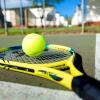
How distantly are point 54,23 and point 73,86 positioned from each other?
28.4 ft

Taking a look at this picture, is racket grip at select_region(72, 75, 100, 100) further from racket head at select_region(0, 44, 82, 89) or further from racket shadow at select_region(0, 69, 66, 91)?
racket shadow at select_region(0, 69, 66, 91)

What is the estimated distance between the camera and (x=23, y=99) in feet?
3.36

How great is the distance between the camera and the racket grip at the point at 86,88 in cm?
78

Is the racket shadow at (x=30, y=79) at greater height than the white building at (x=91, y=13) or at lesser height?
lesser

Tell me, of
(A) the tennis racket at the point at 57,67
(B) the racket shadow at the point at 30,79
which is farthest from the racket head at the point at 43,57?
(B) the racket shadow at the point at 30,79

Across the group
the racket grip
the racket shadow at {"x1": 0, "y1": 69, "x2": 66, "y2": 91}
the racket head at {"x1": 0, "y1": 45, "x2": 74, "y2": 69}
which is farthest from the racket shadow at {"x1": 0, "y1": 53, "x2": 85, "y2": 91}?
the racket grip

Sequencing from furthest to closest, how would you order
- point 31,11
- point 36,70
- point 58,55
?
1. point 31,11
2. point 58,55
3. point 36,70

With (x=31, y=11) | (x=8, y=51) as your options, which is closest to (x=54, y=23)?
(x=31, y=11)

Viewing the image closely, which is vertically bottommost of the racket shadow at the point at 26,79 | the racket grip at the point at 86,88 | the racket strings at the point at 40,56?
the racket shadow at the point at 26,79

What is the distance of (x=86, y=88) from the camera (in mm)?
844

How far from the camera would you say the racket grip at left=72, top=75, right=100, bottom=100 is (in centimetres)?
78

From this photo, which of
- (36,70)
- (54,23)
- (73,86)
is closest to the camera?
(73,86)

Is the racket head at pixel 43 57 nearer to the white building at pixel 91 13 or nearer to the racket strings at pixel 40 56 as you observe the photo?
the racket strings at pixel 40 56

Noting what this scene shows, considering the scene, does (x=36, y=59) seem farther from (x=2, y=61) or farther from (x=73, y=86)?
(x=73, y=86)
